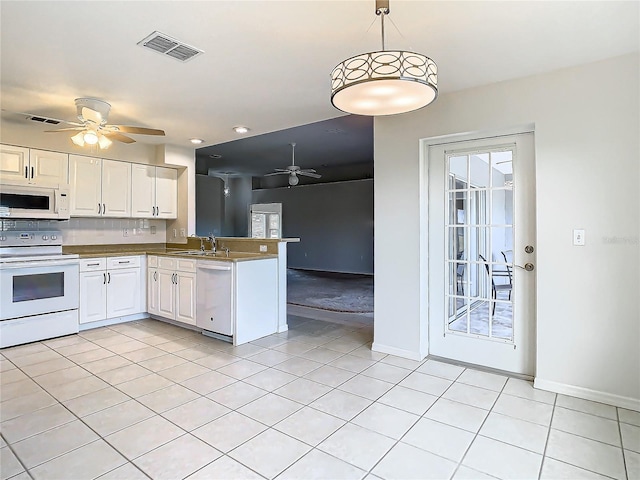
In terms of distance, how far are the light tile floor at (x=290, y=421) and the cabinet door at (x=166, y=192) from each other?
2388mm

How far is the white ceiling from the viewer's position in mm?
2021

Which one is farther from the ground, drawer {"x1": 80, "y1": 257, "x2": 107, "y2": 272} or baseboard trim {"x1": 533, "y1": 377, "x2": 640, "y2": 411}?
drawer {"x1": 80, "y1": 257, "x2": 107, "y2": 272}

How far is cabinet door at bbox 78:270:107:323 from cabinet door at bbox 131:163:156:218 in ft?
3.35

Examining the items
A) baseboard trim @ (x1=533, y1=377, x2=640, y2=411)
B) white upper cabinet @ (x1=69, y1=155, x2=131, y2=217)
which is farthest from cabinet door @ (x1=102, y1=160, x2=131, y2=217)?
baseboard trim @ (x1=533, y1=377, x2=640, y2=411)

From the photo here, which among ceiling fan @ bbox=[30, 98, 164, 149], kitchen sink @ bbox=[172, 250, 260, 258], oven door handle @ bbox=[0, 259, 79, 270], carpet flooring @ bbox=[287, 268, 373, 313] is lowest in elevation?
carpet flooring @ bbox=[287, 268, 373, 313]

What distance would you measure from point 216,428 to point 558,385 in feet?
7.96

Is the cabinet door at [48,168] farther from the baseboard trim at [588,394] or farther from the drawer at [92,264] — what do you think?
the baseboard trim at [588,394]

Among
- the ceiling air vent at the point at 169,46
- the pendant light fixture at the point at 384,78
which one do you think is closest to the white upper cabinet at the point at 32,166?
the ceiling air vent at the point at 169,46

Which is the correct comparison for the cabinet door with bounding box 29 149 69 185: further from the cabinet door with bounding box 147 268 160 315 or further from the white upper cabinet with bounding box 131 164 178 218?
the cabinet door with bounding box 147 268 160 315

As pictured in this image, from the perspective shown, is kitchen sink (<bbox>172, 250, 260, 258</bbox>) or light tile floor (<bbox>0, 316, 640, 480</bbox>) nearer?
light tile floor (<bbox>0, 316, 640, 480</bbox>)

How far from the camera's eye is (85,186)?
4609 millimetres

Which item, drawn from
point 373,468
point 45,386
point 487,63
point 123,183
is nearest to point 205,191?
point 123,183

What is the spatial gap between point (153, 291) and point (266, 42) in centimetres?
354

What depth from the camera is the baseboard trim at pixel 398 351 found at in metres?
3.40
